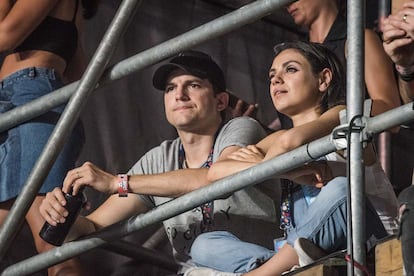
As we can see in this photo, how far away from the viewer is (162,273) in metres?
4.30

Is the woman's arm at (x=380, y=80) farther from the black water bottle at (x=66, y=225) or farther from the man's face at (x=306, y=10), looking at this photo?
the black water bottle at (x=66, y=225)

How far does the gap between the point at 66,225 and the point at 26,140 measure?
394 mm

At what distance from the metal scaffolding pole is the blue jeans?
7.2 inches

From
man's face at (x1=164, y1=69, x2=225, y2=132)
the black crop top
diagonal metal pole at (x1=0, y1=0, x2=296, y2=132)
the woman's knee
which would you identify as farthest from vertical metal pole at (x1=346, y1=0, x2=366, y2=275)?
the black crop top

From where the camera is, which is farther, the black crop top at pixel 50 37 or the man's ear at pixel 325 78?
the black crop top at pixel 50 37

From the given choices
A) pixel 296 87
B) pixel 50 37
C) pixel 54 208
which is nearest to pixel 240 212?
pixel 296 87

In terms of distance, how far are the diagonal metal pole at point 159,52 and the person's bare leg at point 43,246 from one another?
250 mm

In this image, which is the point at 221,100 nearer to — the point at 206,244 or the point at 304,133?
the point at 206,244

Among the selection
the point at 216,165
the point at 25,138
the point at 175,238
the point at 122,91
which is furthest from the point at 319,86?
the point at 122,91

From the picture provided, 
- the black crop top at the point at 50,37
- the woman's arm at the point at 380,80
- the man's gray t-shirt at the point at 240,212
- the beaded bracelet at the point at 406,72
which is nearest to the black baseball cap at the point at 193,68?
the man's gray t-shirt at the point at 240,212

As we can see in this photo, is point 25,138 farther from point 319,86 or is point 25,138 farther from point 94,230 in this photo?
point 319,86

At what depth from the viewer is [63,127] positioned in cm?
353

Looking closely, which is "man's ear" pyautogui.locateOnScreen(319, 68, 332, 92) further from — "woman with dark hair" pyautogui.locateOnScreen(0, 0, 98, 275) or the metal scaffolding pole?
"woman with dark hair" pyautogui.locateOnScreen(0, 0, 98, 275)

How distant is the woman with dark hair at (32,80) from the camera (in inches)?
151
